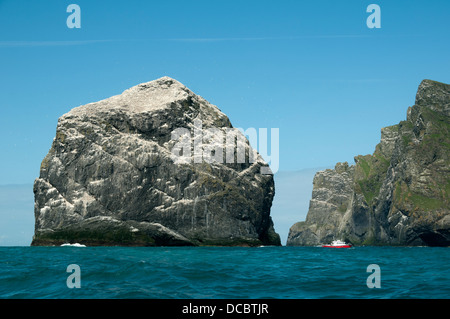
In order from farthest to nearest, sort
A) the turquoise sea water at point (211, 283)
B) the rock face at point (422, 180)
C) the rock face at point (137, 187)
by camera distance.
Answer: the rock face at point (422, 180) → the rock face at point (137, 187) → the turquoise sea water at point (211, 283)

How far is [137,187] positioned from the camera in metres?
105

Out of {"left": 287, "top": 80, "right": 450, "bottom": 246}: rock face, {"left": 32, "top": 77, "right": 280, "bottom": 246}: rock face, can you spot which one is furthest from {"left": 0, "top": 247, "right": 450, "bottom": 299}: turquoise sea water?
{"left": 287, "top": 80, "right": 450, "bottom": 246}: rock face

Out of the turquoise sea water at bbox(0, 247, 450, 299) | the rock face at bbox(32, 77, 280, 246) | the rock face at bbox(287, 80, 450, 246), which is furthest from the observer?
the rock face at bbox(287, 80, 450, 246)

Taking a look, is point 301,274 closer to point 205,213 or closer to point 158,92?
point 205,213

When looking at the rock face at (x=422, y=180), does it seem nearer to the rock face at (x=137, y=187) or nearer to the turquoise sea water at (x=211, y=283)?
the rock face at (x=137, y=187)

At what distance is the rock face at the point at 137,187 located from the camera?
103 meters

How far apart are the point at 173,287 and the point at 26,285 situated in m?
7.68

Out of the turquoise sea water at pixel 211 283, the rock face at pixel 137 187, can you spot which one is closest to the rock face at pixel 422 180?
the rock face at pixel 137 187

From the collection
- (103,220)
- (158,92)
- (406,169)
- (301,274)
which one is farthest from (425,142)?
(301,274)

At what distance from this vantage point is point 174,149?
11069cm

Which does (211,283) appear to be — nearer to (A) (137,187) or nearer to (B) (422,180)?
(A) (137,187)

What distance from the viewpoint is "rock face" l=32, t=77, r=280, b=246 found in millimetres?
102750

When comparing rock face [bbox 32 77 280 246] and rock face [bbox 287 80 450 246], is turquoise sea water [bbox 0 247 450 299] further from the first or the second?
rock face [bbox 287 80 450 246]

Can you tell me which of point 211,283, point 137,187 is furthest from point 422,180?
point 211,283
